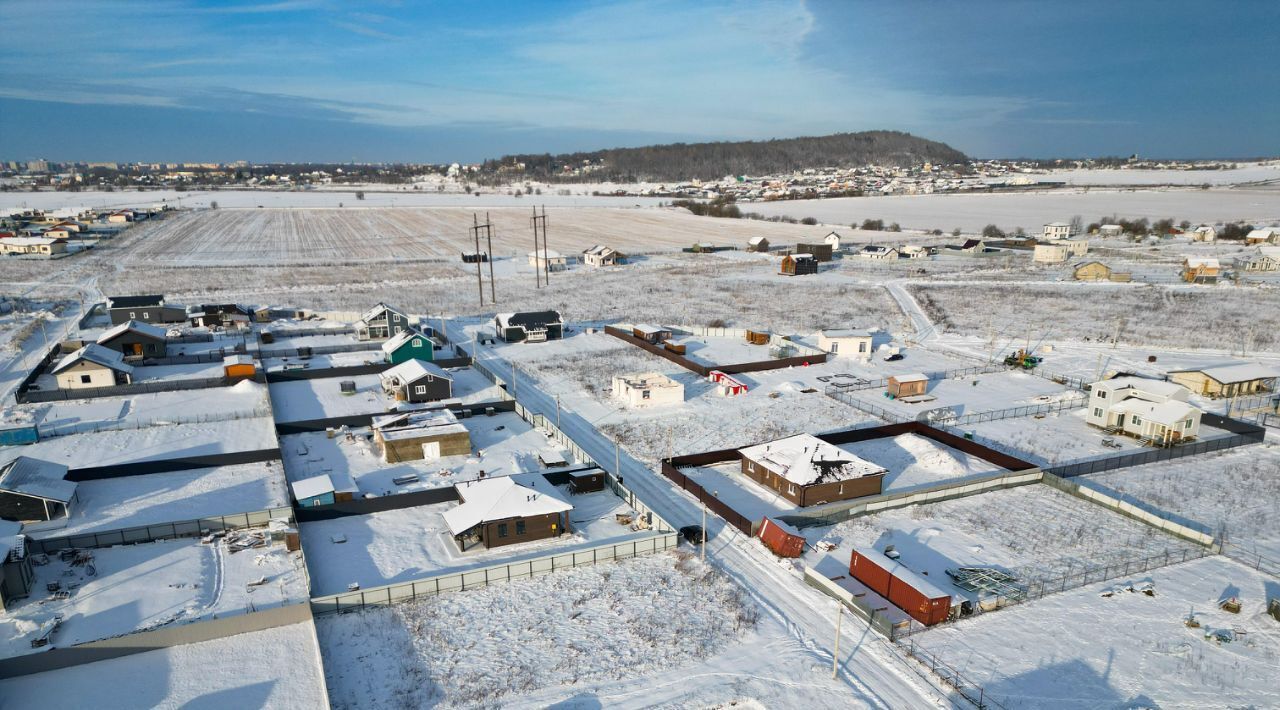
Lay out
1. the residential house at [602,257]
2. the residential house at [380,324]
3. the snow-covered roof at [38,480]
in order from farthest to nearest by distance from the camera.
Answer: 1. the residential house at [602,257]
2. the residential house at [380,324]
3. the snow-covered roof at [38,480]

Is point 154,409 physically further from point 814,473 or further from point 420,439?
point 814,473

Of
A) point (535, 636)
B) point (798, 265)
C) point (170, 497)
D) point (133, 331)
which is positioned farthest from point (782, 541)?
point (798, 265)

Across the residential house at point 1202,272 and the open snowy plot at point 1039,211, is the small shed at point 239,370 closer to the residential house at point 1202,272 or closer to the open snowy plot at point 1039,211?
the residential house at point 1202,272

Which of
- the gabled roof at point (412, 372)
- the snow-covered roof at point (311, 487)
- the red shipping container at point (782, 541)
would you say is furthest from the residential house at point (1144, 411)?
the snow-covered roof at point (311, 487)

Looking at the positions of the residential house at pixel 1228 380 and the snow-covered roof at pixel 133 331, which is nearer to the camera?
the residential house at pixel 1228 380

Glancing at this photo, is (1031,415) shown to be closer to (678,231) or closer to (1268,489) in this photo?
(1268,489)

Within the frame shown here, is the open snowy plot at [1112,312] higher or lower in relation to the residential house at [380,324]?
→ lower

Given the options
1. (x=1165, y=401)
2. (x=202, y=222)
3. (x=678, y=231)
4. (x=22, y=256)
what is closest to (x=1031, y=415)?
(x=1165, y=401)
